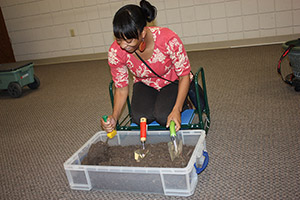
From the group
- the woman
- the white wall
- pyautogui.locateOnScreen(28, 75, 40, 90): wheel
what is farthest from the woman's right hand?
the white wall

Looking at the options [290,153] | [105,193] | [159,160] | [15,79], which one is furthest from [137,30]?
[15,79]

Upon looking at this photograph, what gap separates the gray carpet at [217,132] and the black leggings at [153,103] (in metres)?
→ 0.32

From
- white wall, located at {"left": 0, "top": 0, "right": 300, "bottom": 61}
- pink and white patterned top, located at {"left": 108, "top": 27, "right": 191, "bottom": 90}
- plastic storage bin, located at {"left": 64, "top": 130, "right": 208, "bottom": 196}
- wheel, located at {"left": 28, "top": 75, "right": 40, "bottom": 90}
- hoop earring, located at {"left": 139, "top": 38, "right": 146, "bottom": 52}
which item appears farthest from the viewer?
white wall, located at {"left": 0, "top": 0, "right": 300, "bottom": 61}

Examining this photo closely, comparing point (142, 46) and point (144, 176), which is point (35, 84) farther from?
point (144, 176)

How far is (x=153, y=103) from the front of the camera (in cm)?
171

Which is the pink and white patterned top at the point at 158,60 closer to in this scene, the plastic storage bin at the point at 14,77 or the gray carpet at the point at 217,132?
the gray carpet at the point at 217,132

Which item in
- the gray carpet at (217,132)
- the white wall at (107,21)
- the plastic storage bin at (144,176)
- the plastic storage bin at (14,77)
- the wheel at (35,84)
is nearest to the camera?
the plastic storage bin at (144,176)

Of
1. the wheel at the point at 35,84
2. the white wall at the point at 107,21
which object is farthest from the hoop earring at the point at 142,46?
the white wall at the point at 107,21

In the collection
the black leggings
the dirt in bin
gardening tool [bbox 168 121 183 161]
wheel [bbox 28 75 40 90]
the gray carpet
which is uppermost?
the black leggings

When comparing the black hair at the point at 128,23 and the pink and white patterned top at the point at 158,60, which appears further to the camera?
the pink and white patterned top at the point at 158,60

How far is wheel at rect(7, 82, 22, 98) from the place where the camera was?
3.17 m

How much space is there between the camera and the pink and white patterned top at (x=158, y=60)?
5.08ft

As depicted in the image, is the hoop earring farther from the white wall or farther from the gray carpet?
the white wall

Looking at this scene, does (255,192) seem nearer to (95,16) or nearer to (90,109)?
(90,109)
